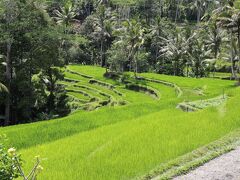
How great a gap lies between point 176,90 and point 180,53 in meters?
14.4

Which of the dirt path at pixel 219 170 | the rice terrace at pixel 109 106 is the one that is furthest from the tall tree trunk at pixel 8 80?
the dirt path at pixel 219 170

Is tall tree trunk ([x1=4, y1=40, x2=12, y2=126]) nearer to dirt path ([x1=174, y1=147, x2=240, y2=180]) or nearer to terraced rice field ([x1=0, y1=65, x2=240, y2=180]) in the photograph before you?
terraced rice field ([x1=0, y1=65, x2=240, y2=180])

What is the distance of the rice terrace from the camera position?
12.2 meters

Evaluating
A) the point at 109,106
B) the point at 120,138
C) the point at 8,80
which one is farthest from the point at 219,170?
the point at 8,80

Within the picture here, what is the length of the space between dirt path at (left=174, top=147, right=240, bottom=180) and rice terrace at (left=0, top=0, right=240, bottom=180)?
0.03 meters

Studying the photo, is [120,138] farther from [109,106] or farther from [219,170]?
[109,106]

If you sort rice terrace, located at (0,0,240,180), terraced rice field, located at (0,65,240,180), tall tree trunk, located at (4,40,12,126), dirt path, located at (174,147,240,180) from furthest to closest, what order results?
tall tree trunk, located at (4,40,12,126) < rice terrace, located at (0,0,240,180) < terraced rice field, located at (0,65,240,180) < dirt path, located at (174,147,240,180)

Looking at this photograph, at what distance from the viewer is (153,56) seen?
2763 inches

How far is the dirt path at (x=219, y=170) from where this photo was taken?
36.3 ft

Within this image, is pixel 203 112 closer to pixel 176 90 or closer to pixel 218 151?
pixel 218 151

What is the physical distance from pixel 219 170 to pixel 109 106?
2134 centimetres

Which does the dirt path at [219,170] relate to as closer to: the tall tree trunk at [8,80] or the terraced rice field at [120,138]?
the terraced rice field at [120,138]

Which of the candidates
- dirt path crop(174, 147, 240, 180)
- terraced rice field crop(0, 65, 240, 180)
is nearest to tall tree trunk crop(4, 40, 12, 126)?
terraced rice field crop(0, 65, 240, 180)

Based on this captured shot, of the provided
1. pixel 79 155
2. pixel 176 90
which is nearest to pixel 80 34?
pixel 176 90
